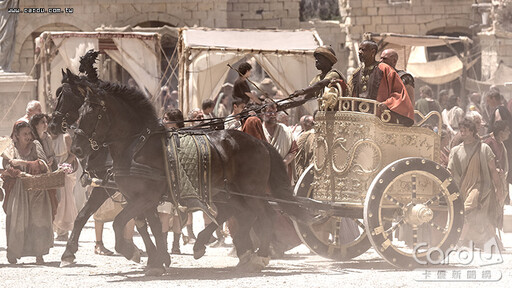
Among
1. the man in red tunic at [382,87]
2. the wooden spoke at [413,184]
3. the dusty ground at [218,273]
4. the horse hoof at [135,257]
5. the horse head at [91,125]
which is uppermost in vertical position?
the man in red tunic at [382,87]

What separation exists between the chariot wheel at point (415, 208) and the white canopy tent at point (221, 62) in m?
9.66

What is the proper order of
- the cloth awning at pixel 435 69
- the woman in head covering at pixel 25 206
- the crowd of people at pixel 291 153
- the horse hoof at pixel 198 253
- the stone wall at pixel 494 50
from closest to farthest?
the crowd of people at pixel 291 153 < the horse hoof at pixel 198 253 < the woman in head covering at pixel 25 206 < the cloth awning at pixel 435 69 < the stone wall at pixel 494 50

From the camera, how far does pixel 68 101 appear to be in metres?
10.4

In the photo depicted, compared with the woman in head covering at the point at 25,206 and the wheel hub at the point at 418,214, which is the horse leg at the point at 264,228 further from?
the woman in head covering at the point at 25,206

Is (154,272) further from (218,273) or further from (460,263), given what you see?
(460,263)

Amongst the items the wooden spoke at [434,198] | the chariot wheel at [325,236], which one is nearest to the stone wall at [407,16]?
the chariot wheel at [325,236]

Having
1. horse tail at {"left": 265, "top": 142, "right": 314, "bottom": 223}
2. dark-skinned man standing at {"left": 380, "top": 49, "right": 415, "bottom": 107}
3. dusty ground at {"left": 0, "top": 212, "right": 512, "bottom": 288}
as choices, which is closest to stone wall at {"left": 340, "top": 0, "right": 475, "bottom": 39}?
dusty ground at {"left": 0, "top": 212, "right": 512, "bottom": 288}

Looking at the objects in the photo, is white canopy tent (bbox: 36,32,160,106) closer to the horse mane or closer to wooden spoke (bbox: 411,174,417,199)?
the horse mane

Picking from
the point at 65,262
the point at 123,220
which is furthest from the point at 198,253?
the point at 65,262

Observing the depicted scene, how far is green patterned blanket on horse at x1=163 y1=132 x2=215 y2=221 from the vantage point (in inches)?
407

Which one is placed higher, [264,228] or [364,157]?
[364,157]

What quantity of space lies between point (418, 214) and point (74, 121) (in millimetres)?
3441

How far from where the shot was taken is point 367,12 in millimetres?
29062

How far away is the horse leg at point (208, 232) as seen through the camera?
1095 cm
